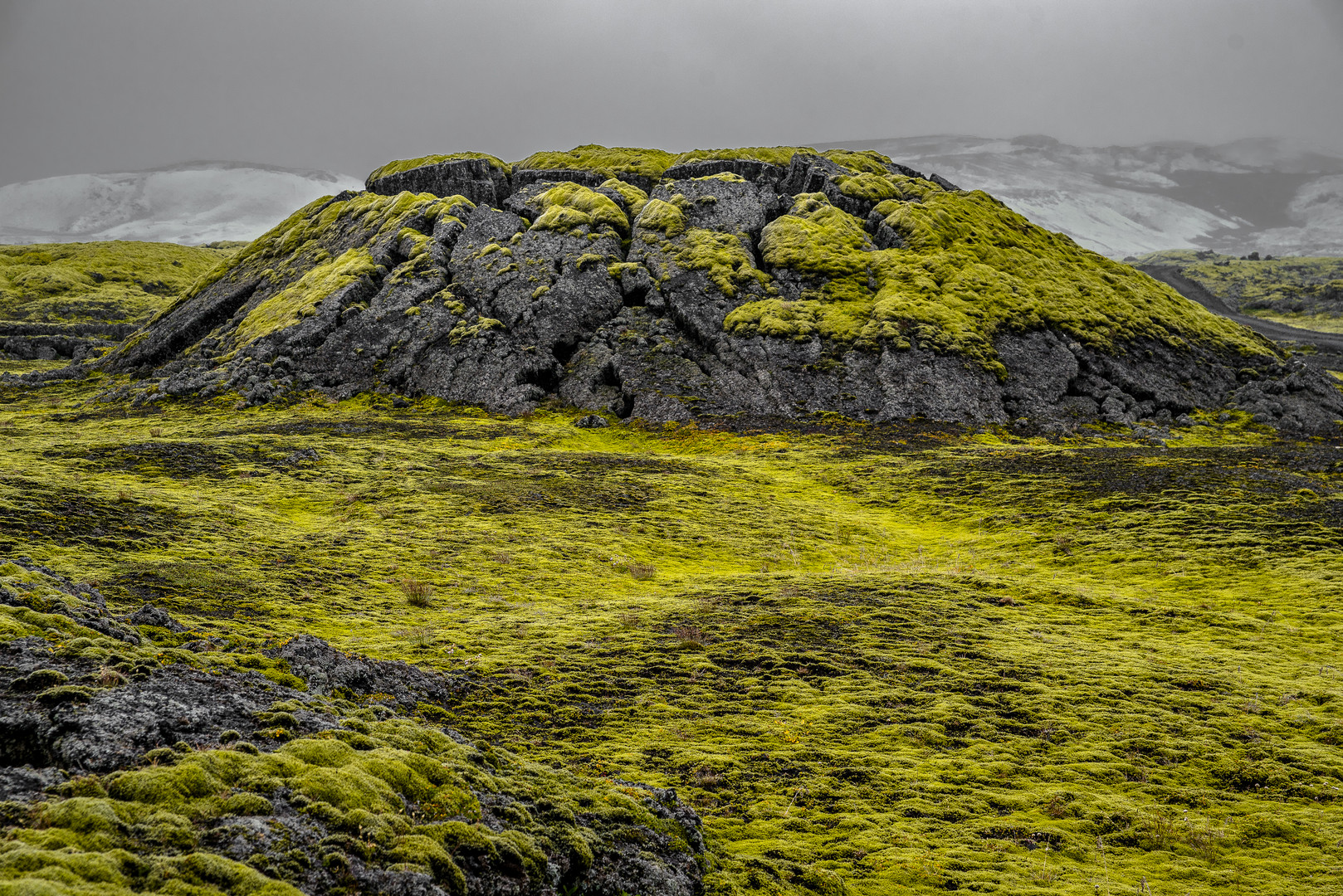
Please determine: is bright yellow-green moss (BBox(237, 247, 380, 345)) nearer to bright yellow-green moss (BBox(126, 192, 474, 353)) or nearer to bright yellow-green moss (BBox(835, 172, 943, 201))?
bright yellow-green moss (BBox(126, 192, 474, 353))

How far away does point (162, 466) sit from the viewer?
5166cm

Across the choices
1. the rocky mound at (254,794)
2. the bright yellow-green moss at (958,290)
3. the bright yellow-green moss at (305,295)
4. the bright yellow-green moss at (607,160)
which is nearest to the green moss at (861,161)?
the bright yellow-green moss at (958,290)

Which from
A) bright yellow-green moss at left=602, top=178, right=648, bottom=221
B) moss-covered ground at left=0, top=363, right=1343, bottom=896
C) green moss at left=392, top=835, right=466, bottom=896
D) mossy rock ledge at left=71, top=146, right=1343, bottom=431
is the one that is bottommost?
moss-covered ground at left=0, top=363, right=1343, bottom=896

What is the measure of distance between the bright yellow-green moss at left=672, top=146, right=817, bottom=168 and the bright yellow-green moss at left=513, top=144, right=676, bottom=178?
13.3 ft

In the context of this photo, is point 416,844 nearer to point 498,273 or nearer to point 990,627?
point 990,627

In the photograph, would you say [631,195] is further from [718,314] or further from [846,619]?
[846,619]

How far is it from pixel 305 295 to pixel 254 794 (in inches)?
4442

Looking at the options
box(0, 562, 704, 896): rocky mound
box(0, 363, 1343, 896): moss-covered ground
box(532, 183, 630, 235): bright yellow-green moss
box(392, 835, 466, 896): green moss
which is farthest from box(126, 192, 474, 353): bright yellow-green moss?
box(392, 835, 466, 896): green moss

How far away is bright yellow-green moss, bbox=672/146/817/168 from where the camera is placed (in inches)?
5271

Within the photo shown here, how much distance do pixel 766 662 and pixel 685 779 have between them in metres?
8.83

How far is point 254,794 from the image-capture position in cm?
1045

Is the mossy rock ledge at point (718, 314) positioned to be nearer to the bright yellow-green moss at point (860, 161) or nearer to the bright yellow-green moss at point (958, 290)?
the bright yellow-green moss at point (958, 290)

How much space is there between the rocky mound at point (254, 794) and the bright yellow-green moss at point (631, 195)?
112 metres

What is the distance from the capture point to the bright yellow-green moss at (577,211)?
111938mm
